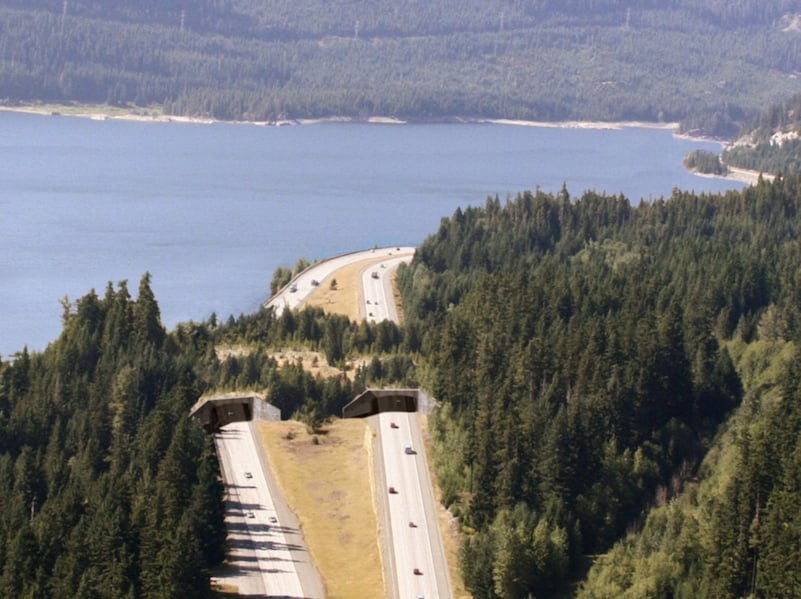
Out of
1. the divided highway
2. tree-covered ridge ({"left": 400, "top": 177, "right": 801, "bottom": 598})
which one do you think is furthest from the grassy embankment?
tree-covered ridge ({"left": 400, "top": 177, "right": 801, "bottom": 598})

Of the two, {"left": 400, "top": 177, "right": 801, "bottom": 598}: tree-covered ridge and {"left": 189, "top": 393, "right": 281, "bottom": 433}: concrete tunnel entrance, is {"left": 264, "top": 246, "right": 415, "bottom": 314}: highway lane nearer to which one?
{"left": 400, "top": 177, "right": 801, "bottom": 598}: tree-covered ridge

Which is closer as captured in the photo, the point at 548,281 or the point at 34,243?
the point at 548,281

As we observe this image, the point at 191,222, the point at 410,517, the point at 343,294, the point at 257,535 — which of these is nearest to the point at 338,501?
the point at 410,517

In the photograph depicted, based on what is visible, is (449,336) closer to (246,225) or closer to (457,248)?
(457,248)

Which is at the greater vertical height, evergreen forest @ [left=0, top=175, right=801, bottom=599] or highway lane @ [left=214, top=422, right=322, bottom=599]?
evergreen forest @ [left=0, top=175, right=801, bottom=599]

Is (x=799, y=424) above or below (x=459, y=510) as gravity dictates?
above

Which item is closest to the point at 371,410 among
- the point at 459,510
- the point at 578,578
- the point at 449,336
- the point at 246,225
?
the point at 449,336
